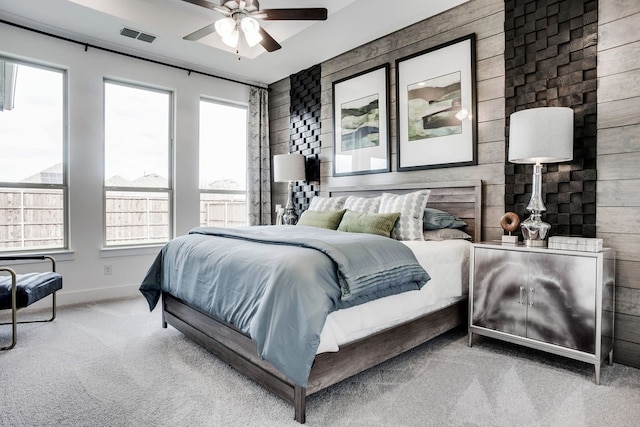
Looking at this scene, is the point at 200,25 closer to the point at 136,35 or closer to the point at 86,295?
the point at 136,35

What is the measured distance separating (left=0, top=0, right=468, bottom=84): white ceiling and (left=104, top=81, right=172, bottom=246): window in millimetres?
556

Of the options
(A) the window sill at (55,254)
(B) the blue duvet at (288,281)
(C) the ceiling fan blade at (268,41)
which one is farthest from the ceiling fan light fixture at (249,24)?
(A) the window sill at (55,254)

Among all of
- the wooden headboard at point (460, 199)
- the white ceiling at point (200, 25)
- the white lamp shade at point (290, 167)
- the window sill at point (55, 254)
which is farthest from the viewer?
the white lamp shade at point (290, 167)

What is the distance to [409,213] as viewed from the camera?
3191 millimetres

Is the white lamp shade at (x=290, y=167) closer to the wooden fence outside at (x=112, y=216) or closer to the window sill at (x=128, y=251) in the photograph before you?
the wooden fence outside at (x=112, y=216)

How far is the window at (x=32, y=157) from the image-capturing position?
3756 millimetres

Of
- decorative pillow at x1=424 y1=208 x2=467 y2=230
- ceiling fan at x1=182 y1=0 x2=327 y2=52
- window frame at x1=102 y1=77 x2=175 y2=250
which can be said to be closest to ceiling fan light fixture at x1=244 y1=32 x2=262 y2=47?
ceiling fan at x1=182 y1=0 x2=327 y2=52

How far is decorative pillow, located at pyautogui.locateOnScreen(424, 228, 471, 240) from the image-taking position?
3.17m

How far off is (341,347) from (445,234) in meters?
1.63

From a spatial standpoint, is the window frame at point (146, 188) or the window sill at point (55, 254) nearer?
the window sill at point (55, 254)

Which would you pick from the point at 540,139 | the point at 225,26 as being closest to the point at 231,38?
the point at 225,26

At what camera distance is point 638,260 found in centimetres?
245

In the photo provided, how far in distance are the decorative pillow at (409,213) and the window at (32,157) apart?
3.49m

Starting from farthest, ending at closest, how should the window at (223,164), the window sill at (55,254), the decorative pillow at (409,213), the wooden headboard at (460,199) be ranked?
the window at (223,164) → the window sill at (55,254) → the wooden headboard at (460,199) → the decorative pillow at (409,213)
